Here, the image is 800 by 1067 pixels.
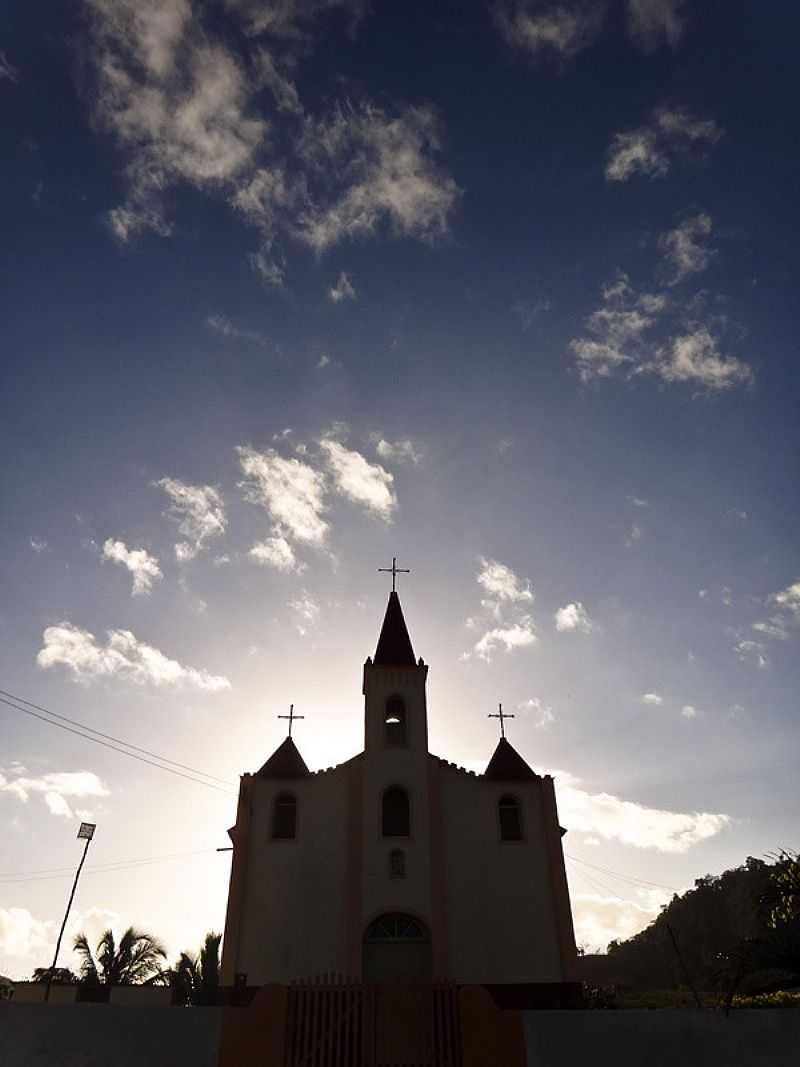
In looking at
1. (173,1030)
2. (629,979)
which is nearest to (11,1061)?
(173,1030)

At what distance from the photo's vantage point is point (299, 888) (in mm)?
24719

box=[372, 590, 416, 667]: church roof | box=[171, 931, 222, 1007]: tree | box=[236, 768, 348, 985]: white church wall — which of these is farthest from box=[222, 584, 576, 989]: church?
box=[171, 931, 222, 1007]: tree

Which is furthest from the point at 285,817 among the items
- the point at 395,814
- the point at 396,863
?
the point at 396,863

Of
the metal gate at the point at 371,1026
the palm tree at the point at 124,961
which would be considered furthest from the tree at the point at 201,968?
the metal gate at the point at 371,1026

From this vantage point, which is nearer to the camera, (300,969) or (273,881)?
(300,969)

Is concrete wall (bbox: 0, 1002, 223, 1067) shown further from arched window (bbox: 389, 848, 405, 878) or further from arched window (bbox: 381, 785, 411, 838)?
arched window (bbox: 381, 785, 411, 838)

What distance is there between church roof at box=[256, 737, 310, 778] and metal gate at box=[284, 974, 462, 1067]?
13584mm

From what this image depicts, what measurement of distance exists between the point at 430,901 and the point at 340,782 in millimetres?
5091

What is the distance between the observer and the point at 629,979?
70750 mm

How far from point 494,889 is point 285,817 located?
775 centimetres

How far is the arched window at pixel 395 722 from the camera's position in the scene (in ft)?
90.9

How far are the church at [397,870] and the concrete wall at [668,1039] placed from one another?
11612 mm

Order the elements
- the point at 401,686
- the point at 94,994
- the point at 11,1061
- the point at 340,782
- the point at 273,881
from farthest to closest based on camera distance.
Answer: the point at 401,686 < the point at 340,782 < the point at 273,881 < the point at 94,994 < the point at 11,1061

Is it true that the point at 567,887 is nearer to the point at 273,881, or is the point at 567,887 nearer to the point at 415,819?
the point at 415,819
